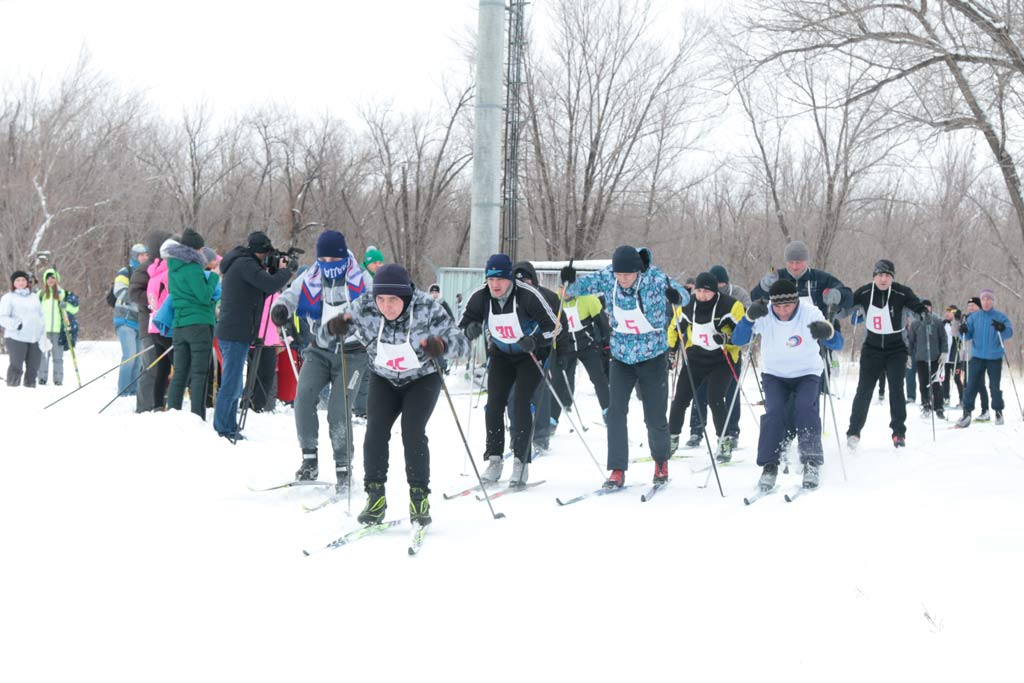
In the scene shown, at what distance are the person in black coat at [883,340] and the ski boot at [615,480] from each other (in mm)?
3312

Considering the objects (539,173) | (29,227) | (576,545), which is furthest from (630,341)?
(29,227)

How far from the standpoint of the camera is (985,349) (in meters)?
13.3

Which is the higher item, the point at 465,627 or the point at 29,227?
the point at 29,227

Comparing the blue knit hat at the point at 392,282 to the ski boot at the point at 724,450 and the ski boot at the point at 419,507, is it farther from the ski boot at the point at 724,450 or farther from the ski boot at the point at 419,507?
the ski boot at the point at 724,450

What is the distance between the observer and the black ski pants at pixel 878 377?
9.11 meters

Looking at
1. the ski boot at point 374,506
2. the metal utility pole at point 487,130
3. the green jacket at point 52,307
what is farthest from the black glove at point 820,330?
the metal utility pole at point 487,130

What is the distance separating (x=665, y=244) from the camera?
103ft

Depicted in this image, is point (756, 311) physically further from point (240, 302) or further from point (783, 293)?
point (240, 302)

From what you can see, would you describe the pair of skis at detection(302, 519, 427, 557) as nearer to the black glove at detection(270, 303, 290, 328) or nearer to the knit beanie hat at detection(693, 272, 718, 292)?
the black glove at detection(270, 303, 290, 328)

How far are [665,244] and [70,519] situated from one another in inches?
1075

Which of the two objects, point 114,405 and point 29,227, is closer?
point 114,405

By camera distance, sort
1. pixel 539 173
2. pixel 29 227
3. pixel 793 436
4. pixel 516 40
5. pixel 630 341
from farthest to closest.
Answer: pixel 29 227
pixel 539 173
pixel 516 40
pixel 793 436
pixel 630 341

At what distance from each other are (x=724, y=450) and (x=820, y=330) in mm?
2490

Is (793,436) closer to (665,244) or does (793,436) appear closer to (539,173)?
(539,173)
